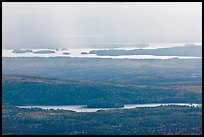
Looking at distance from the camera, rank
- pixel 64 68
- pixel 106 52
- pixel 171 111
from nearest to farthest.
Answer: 1. pixel 171 111
2. pixel 64 68
3. pixel 106 52

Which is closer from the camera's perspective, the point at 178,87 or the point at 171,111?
the point at 171,111

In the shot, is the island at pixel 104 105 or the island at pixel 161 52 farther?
the island at pixel 161 52

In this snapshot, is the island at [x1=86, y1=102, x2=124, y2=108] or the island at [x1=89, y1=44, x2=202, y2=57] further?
the island at [x1=89, y1=44, x2=202, y2=57]

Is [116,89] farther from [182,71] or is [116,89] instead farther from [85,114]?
[182,71]

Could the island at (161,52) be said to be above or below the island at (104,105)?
above

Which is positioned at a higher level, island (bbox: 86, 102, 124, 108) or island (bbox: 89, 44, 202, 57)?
island (bbox: 89, 44, 202, 57)

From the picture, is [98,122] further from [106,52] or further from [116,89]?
[106,52]

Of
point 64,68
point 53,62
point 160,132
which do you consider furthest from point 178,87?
point 53,62

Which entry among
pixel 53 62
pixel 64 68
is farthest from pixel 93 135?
pixel 53 62

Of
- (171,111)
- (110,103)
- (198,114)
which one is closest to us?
(198,114)

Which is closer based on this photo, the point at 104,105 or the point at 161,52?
the point at 104,105
